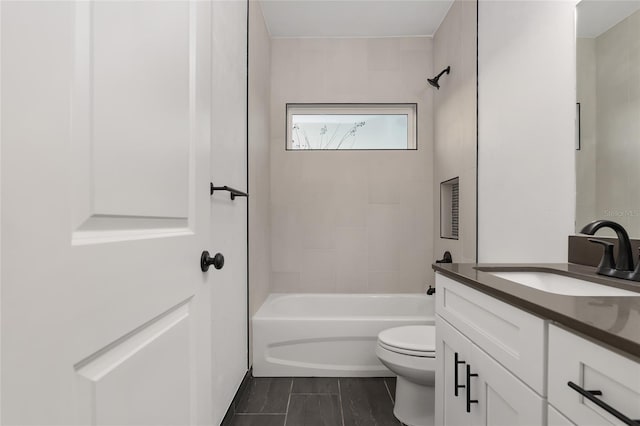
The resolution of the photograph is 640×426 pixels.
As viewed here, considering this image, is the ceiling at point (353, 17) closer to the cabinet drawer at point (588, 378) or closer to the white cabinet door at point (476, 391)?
the white cabinet door at point (476, 391)

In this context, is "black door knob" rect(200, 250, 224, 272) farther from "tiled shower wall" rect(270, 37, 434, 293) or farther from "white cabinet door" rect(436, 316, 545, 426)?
"tiled shower wall" rect(270, 37, 434, 293)

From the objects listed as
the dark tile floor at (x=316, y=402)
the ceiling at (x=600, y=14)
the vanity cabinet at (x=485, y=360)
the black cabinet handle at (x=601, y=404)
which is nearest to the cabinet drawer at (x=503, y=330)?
the vanity cabinet at (x=485, y=360)

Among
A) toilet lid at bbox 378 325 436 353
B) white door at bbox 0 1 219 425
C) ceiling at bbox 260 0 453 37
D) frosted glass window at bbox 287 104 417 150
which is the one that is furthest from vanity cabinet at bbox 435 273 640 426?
ceiling at bbox 260 0 453 37

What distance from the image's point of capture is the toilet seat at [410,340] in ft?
5.92

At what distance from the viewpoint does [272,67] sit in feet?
10.3

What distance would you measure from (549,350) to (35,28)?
39.3 inches

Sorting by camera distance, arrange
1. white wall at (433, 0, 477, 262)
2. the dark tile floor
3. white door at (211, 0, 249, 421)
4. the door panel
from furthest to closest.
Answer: white wall at (433, 0, 477, 262)
the dark tile floor
white door at (211, 0, 249, 421)
the door panel

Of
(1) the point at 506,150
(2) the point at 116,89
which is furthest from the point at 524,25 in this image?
(2) the point at 116,89

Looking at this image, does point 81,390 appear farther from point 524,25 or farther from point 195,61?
point 524,25

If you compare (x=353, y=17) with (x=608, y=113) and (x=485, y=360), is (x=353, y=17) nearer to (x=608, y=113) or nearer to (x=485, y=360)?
(x=608, y=113)

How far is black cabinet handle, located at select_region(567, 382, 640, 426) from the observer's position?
0.53m

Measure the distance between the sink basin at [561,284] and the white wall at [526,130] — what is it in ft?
0.89

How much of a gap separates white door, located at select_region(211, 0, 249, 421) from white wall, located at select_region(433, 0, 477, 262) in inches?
56.7

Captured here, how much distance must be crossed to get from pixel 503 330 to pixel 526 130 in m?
1.19
